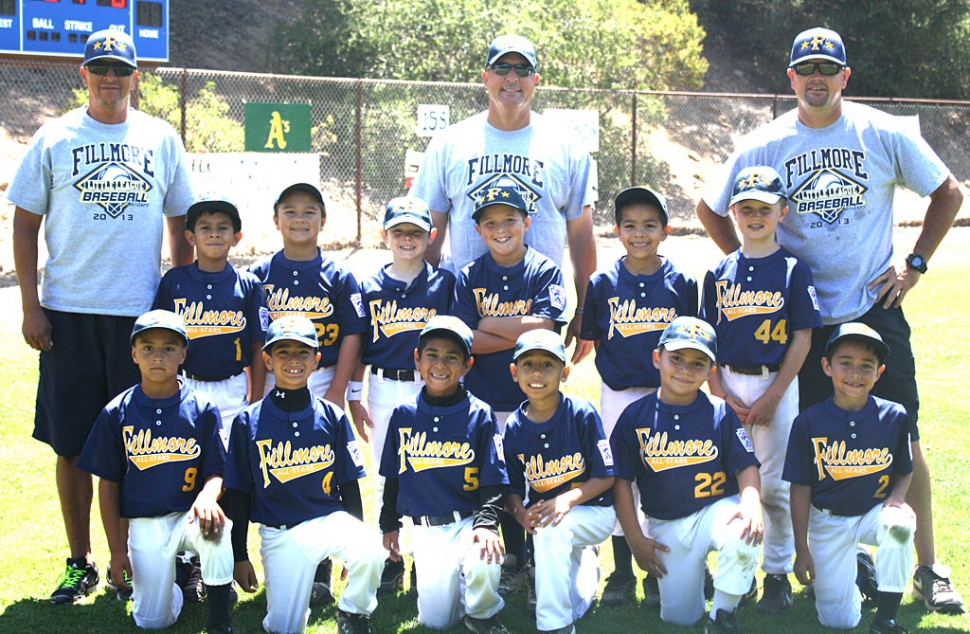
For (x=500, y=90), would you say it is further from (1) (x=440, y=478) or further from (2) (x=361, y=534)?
(2) (x=361, y=534)

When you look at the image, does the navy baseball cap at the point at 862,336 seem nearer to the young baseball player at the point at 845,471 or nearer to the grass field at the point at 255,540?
the young baseball player at the point at 845,471

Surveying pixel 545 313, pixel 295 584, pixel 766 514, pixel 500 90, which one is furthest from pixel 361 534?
pixel 500 90

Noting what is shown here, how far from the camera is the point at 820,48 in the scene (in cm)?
446

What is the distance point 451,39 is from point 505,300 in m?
15.2

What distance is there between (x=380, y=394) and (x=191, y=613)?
50.6 inches

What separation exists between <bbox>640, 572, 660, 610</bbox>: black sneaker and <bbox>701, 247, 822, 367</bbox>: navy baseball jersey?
101 centimetres

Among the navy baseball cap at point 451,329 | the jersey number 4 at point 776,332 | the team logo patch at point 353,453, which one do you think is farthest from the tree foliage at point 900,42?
Result: the team logo patch at point 353,453

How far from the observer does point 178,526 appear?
4137 mm

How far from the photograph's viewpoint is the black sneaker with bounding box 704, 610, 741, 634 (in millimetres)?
3914

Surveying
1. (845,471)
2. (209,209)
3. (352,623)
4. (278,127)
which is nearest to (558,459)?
(352,623)

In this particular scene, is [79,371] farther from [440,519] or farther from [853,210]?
[853,210]

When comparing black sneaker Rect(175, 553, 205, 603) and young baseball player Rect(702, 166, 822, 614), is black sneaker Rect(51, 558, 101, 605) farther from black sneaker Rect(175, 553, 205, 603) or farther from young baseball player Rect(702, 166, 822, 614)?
young baseball player Rect(702, 166, 822, 614)

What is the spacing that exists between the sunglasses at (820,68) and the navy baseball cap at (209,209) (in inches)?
104

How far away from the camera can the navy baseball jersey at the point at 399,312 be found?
477 cm
